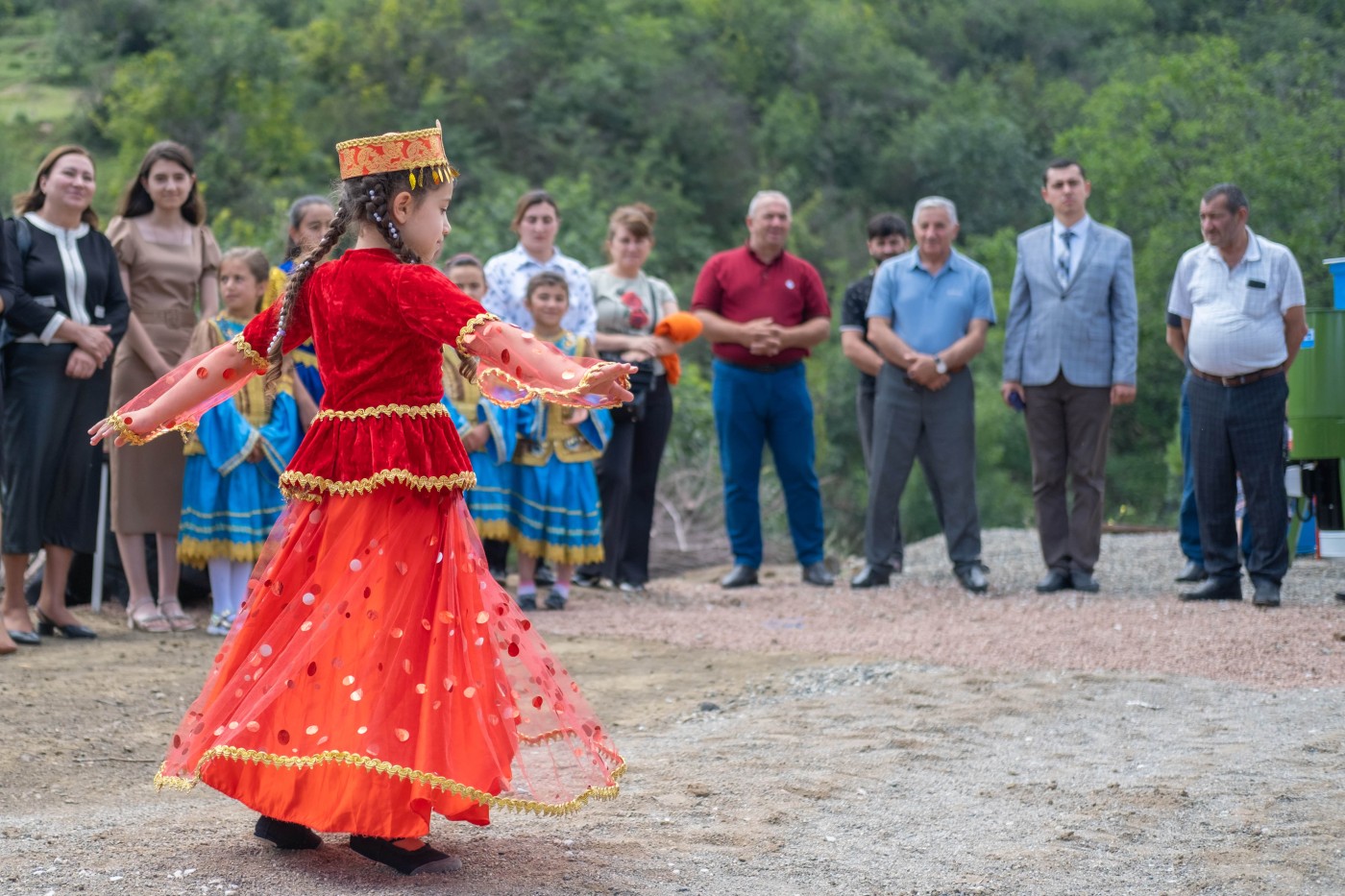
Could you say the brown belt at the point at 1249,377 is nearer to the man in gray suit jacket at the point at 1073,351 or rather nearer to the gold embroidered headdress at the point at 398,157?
the man in gray suit jacket at the point at 1073,351

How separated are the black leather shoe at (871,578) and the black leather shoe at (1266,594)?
7.47 ft

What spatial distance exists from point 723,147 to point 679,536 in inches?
1643

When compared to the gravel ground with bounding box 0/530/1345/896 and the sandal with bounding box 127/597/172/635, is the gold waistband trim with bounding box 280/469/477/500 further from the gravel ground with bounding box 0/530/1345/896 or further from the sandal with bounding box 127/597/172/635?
the sandal with bounding box 127/597/172/635

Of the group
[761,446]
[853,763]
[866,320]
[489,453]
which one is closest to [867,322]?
[866,320]

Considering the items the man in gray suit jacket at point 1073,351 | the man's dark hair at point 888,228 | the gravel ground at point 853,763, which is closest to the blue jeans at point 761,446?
the man's dark hair at point 888,228

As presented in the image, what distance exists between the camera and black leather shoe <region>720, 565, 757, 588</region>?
9891mm

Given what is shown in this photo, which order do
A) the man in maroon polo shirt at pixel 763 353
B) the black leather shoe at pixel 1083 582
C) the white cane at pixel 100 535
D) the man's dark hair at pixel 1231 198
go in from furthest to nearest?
the man in maroon polo shirt at pixel 763 353
the black leather shoe at pixel 1083 582
the man's dark hair at pixel 1231 198
the white cane at pixel 100 535

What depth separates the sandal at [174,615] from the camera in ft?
24.7

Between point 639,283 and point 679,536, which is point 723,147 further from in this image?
point 639,283

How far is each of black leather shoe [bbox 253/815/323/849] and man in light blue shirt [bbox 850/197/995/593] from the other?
595 cm

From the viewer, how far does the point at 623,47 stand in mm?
56156

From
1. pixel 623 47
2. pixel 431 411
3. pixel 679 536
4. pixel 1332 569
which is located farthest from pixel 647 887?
pixel 623 47

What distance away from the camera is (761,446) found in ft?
32.3

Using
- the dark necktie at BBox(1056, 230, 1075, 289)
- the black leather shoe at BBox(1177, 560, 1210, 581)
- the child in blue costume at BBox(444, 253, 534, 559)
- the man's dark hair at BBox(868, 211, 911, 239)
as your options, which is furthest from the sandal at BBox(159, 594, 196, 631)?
the black leather shoe at BBox(1177, 560, 1210, 581)
